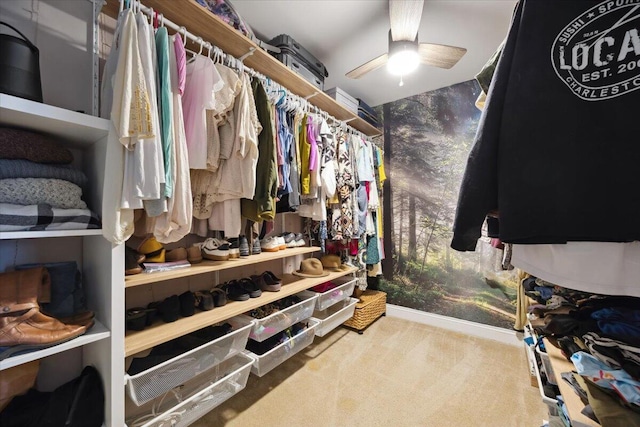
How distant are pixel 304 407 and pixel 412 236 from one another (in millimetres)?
1942

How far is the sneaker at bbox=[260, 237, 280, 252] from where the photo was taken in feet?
5.86

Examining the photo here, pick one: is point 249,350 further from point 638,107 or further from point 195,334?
point 638,107

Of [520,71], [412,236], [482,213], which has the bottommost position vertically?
[412,236]

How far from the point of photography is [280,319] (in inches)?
64.4

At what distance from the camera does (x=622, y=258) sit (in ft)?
1.75

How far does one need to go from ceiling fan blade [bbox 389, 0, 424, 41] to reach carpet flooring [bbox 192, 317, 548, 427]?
7.24ft

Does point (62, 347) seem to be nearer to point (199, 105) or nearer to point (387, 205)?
point (199, 105)

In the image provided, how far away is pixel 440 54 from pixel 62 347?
232 cm

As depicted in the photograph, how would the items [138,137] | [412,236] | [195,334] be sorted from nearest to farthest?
[138,137]
[195,334]
[412,236]

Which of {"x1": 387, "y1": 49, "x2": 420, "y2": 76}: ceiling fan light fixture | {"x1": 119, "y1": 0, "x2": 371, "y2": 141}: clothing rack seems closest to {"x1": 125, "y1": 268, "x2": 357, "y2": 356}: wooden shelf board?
{"x1": 119, "y1": 0, "x2": 371, "y2": 141}: clothing rack

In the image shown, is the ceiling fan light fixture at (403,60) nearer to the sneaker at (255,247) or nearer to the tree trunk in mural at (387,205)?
the tree trunk in mural at (387,205)

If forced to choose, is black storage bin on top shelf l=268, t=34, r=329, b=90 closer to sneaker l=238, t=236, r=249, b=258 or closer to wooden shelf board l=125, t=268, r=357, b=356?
sneaker l=238, t=236, r=249, b=258

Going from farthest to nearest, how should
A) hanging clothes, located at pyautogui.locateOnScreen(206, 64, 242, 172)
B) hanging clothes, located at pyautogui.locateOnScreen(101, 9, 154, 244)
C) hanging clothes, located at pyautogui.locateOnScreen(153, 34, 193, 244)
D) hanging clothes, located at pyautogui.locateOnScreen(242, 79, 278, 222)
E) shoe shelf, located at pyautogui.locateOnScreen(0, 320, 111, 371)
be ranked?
hanging clothes, located at pyautogui.locateOnScreen(242, 79, 278, 222), hanging clothes, located at pyautogui.locateOnScreen(206, 64, 242, 172), hanging clothes, located at pyautogui.locateOnScreen(153, 34, 193, 244), hanging clothes, located at pyautogui.locateOnScreen(101, 9, 154, 244), shoe shelf, located at pyautogui.locateOnScreen(0, 320, 111, 371)

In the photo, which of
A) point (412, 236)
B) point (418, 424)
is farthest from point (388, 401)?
point (412, 236)
